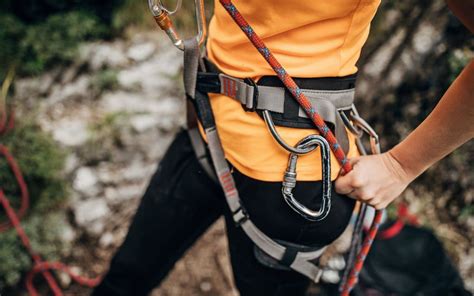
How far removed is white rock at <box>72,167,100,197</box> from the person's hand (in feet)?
5.81

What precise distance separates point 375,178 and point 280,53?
0.37 m

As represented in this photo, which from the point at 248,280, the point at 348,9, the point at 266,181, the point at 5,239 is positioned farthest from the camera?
the point at 5,239

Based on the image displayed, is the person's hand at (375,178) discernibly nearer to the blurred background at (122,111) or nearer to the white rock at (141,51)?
the blurred background at (122,111)

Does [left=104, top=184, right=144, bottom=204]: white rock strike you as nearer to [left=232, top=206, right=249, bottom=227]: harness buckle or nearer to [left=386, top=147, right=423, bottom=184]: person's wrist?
[left=232, top=206, right=249, bottom=227]: harness buckle

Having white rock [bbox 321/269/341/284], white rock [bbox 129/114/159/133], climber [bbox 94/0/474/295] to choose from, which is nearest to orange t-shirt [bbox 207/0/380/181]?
climber [bbox 94/0/474/295]

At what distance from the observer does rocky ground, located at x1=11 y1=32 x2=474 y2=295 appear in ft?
8.04

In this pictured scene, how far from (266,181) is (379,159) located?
276 millimetres

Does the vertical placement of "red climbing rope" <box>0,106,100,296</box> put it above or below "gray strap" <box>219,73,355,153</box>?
below

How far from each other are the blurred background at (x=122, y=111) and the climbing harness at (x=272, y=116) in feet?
4.43

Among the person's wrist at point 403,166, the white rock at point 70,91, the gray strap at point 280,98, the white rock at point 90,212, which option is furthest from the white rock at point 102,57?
the person's wrist at point 403,166

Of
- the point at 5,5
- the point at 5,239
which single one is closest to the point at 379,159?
the point at 5,239

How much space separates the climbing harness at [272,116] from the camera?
98 centimetres

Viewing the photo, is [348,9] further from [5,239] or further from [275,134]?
[5,239]

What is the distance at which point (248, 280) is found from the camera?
1.28 metres
